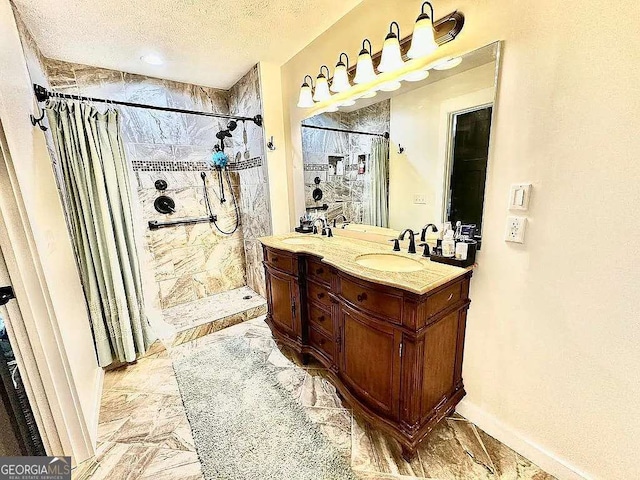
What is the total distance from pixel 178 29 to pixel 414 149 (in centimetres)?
187

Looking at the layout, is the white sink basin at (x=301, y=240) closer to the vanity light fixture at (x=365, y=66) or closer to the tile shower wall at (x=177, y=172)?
the tile shower wall at (x=177, y=172)

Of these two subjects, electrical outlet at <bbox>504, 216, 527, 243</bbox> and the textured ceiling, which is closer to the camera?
electrical outlet at <bbox>504, 216, 527, 243</bbox>

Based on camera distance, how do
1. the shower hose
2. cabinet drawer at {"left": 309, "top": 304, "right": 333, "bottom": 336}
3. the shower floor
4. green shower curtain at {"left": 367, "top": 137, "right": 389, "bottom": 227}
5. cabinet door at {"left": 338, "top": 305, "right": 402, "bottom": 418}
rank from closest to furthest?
cabinet door at {"left": 338, "top": 305, "right": 402, "bottom": 418} → cabinet drawer at {"left": 309, "top": 304, "right": 333, "bottom": 336} → green shower curtain at {"left": 367, "top": 137, "right": 389, "bottom": 227} → the shower floor → the shower hose

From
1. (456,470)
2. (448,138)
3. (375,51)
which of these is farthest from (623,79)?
(456,470)

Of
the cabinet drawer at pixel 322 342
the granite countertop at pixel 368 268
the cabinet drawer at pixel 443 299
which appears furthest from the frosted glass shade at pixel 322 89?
the cabinet drawer at pixel 322 342

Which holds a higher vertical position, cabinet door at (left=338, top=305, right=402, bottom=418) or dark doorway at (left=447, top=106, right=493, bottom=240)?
dark doorway at (left=447, top=106, right=493, bottom=240)

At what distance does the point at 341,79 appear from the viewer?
179 centimetres

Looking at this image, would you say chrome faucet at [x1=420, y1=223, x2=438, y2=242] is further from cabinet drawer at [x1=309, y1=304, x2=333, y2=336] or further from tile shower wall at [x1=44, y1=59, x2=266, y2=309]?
tile shower wall at [x1=44, y1=59, x2=266, y2=309]

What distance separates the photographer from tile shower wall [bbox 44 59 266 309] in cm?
254

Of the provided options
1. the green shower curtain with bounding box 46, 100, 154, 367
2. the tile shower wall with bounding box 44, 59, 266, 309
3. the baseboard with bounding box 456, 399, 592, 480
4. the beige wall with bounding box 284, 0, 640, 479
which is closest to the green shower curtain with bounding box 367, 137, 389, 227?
the beige wall with bounding box 284, 0, 640, 479

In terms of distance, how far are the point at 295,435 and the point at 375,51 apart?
92.2 inches

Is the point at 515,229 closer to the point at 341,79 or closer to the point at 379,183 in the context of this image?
the point at 379,183

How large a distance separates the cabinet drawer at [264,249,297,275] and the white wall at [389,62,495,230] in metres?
0.78

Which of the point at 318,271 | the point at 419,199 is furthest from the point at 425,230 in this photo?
the point at 318,271
